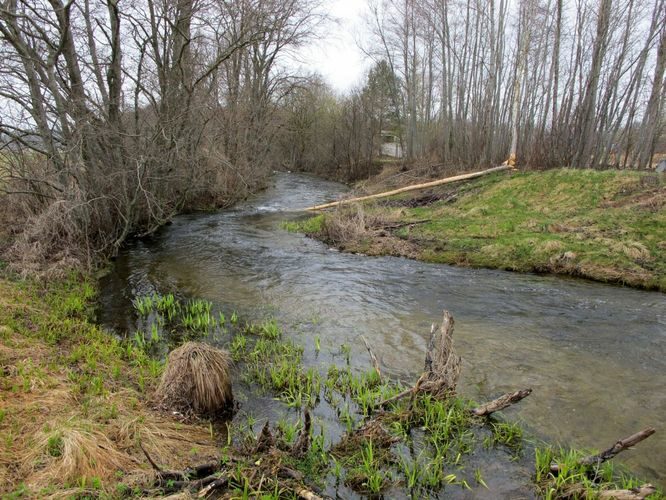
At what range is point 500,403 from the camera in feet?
14.7

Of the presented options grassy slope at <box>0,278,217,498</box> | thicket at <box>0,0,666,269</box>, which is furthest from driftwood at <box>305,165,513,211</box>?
grassy slope at <box>0,278,217,498</box>

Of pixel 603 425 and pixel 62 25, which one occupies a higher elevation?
pixel 62 25

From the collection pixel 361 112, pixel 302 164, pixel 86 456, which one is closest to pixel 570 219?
pixel 86 456

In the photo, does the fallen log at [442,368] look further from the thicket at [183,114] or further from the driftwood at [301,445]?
the thicket at [183,114]

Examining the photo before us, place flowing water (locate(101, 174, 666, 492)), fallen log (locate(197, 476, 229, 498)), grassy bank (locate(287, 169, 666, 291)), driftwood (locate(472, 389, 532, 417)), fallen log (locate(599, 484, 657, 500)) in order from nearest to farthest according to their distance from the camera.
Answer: fallen log (locate(599, 484, 657, 500)) → fallen log (locate(197, 476, 229, 498)) → driftwood (locate(472, 389, 532, 417)) → flowing water (locate(101, 174, 666, 492)) → grassy bank (locate(287, 169, 666, 291))

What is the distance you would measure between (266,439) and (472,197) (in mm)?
14452

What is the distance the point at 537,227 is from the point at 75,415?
11964 mm

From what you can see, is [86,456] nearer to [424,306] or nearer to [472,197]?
[424,306]

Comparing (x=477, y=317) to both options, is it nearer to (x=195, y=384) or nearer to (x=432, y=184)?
(x=195, y=384)

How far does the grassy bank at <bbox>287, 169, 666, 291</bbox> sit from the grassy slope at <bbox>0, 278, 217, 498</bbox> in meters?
8.26

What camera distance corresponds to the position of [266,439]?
4059 mm

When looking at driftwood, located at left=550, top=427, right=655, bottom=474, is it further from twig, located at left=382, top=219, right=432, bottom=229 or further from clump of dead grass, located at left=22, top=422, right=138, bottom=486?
twig, located at left=382, top=219, right=432, bottom=229

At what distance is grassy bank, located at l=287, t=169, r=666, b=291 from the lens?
9.91 meters

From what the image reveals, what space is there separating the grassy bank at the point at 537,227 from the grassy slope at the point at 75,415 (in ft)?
27.1
